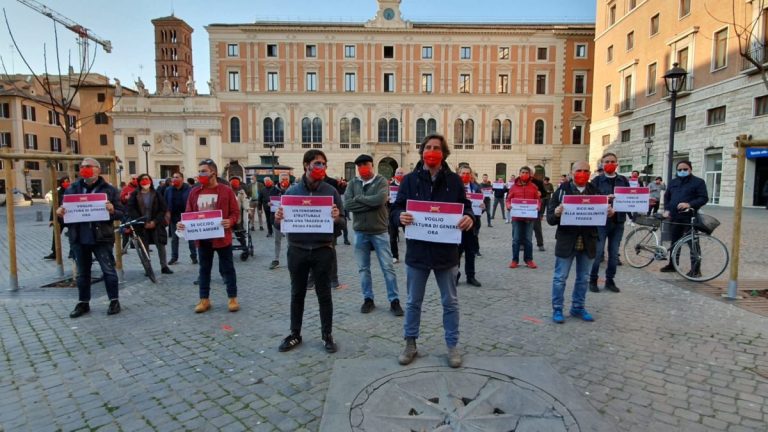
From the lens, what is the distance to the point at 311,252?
14.6ft

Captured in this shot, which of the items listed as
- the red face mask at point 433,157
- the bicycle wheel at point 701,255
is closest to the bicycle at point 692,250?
the bicycle wheel at point 701,255

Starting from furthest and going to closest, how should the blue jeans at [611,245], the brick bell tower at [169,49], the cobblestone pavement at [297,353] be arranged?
1. the brick bell tower at [169,49]
2. the blue jeans at [611,245]
3. the cobblestone pavement at [297,353]

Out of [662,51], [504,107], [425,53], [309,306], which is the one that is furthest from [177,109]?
[309,306]

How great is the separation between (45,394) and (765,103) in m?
31.0

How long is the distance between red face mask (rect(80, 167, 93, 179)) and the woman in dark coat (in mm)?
2129

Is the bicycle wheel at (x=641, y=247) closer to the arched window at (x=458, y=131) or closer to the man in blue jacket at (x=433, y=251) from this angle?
the man in blue jacket at (x=433, y=251)

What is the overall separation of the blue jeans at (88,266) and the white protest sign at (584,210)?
246 inches

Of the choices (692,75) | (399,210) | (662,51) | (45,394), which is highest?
(662,51)

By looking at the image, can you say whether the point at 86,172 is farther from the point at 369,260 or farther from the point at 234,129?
the point at 234,129

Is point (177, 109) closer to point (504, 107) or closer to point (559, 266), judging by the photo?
point (504, 107)

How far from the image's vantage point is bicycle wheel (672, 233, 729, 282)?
7195 millimetres

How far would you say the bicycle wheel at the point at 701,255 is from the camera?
720cm

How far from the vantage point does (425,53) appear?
54.4 metres

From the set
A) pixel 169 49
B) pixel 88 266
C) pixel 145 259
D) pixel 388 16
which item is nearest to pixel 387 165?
pixel 388 16
